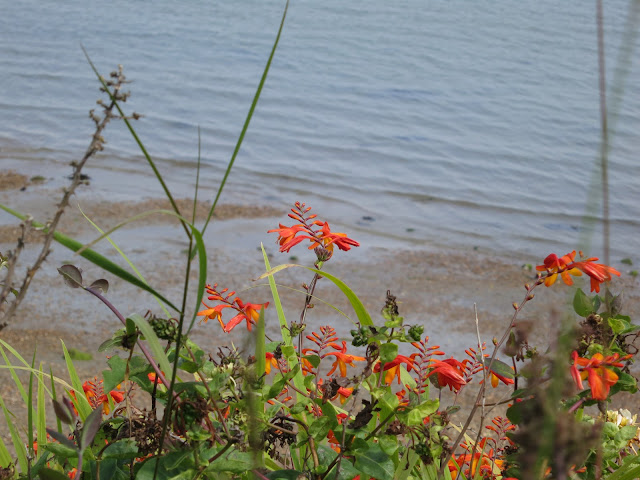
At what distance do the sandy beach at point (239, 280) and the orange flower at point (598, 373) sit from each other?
2.81m

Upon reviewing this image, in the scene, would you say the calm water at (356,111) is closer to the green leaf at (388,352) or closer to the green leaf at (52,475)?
the green leaf at (388,352)

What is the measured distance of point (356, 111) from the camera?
1109cm

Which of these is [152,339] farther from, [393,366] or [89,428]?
[393,366]

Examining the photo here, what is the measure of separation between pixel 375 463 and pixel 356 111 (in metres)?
10.2

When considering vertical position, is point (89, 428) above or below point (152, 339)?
below

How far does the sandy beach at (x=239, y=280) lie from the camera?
442 centimetres

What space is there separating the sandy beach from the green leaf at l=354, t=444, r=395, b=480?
2690 millimetres

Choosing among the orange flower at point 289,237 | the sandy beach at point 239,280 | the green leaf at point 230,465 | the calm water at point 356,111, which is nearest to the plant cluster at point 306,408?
the green leaf at point 230,465

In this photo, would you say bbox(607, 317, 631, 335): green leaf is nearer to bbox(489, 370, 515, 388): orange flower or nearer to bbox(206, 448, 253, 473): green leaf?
bbox(489, 370, 515, 388): orange flower

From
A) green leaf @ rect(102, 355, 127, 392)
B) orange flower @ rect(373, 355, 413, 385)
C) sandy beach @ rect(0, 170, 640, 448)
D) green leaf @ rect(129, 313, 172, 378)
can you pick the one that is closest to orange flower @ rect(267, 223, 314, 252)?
orange flower @ rect(373, 355, 413, 385)

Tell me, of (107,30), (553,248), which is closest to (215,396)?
(553,248)

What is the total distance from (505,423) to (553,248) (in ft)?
18.5

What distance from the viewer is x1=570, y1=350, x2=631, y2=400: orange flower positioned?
1.04 meters

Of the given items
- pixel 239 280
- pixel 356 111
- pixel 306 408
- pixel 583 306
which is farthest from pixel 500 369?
pixel 356 111
